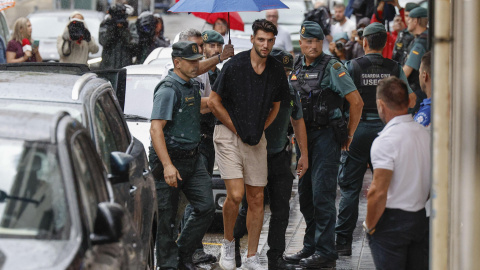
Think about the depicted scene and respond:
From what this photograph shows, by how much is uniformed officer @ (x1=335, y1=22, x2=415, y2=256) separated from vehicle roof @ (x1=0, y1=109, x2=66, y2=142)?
3799mm

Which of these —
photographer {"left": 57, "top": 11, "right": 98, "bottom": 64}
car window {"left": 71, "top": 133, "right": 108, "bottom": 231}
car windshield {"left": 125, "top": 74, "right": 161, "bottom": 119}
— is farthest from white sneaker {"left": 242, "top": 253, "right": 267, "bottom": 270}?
photographer {"left": 57, "top": 11, "right": 98, "bottom": 64}

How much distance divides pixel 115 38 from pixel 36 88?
8990 mm

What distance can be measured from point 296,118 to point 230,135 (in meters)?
0.60

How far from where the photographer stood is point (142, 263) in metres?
5.37

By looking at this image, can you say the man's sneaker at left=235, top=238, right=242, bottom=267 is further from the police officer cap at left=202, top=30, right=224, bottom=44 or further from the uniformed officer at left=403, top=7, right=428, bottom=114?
the uniformed officer at left=403, top=7, right=428, bottom=114

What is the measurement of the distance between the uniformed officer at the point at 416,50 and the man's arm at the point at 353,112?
215 centimetres

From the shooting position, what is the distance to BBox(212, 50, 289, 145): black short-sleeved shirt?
23.2 feet

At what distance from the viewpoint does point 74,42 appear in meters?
14.2

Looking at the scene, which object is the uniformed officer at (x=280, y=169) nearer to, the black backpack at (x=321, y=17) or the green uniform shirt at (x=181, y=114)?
the green uniform shirt at (x=181, y=114)

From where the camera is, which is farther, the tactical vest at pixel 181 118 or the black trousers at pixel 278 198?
the black trousers at pixel 278 198

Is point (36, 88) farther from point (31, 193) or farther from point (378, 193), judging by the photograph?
point (378, 193)

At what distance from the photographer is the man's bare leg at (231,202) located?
715 cm

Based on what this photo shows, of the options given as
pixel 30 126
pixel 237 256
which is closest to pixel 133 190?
pixel 30 126

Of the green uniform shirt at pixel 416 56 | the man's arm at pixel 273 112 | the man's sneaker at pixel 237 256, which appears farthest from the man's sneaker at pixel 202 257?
the green uniform shirt at pixel 416 56
